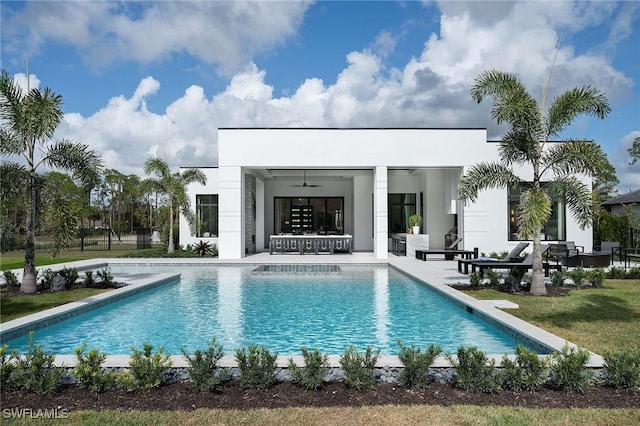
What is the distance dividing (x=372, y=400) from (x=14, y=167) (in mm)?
9846

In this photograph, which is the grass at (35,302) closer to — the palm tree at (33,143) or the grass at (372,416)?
the palm tree at (33,143)

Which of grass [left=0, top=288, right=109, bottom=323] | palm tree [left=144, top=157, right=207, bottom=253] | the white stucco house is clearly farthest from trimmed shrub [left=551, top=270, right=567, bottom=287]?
palm tree [left=144, top=157, right=207, bottom=253]

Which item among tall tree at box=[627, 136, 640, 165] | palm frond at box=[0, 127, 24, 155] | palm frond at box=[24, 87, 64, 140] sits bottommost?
palm frond at box=[0, 127, 24, 155]

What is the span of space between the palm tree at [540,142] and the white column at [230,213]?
1147cm

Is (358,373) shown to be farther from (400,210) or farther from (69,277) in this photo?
(400,210)

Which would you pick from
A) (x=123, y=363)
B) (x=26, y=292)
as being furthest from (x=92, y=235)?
(x=123, y=363)

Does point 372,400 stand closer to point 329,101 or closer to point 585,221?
point 585,221

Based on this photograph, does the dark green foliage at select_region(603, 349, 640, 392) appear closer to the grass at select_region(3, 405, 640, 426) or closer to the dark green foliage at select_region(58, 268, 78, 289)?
the grass at select_region(3, 405, 640, 426)

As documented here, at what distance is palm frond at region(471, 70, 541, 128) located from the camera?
9.70 meters

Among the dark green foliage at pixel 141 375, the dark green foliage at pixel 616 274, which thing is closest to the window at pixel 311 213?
the dark green foliage at pixel 616 274

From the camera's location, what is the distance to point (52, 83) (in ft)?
32.8

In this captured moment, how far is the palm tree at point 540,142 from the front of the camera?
962cm

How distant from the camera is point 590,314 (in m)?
7.89

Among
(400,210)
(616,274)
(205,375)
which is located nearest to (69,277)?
(205,375)
